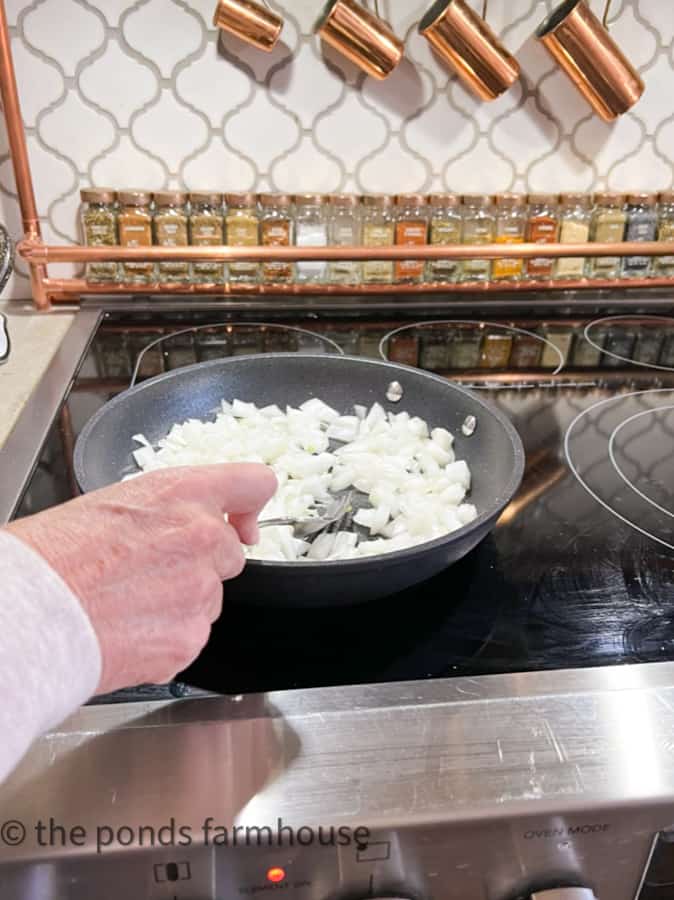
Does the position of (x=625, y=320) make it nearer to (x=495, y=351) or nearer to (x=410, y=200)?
(x=495, y=351)

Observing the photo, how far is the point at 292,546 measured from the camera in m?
0.57

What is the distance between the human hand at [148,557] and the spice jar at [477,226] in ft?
2.72

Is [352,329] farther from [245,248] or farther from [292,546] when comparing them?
A: [292,546]

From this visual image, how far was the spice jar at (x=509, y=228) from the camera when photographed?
1114 millimetres

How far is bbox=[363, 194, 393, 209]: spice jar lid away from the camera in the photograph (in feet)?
3.59

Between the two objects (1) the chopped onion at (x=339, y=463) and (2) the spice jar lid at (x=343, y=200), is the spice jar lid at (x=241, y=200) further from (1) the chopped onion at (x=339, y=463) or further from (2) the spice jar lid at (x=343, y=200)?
(1) the chopped onion at (x=339, y=463)

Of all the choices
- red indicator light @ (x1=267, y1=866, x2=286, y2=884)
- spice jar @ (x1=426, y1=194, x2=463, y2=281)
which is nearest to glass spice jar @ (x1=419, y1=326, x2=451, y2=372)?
spice jar @ (x1=426, y1=194, x2=463, y2=281)

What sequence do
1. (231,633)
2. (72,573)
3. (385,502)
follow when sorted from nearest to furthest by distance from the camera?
(72,573) < (231,633) < (385,502)

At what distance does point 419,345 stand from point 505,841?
2.45ft

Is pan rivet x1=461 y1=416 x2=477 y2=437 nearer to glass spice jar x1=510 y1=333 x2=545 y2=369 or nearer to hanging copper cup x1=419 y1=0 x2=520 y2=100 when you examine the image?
glass spice jar x1=510 y1=333 x2=545 y2=369

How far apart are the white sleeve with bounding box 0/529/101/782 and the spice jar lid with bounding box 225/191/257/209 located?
0.85 meters

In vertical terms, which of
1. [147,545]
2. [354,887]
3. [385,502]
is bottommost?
[354,887]

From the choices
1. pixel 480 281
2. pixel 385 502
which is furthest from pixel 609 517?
pixel 480 281

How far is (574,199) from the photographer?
44.5 inches
